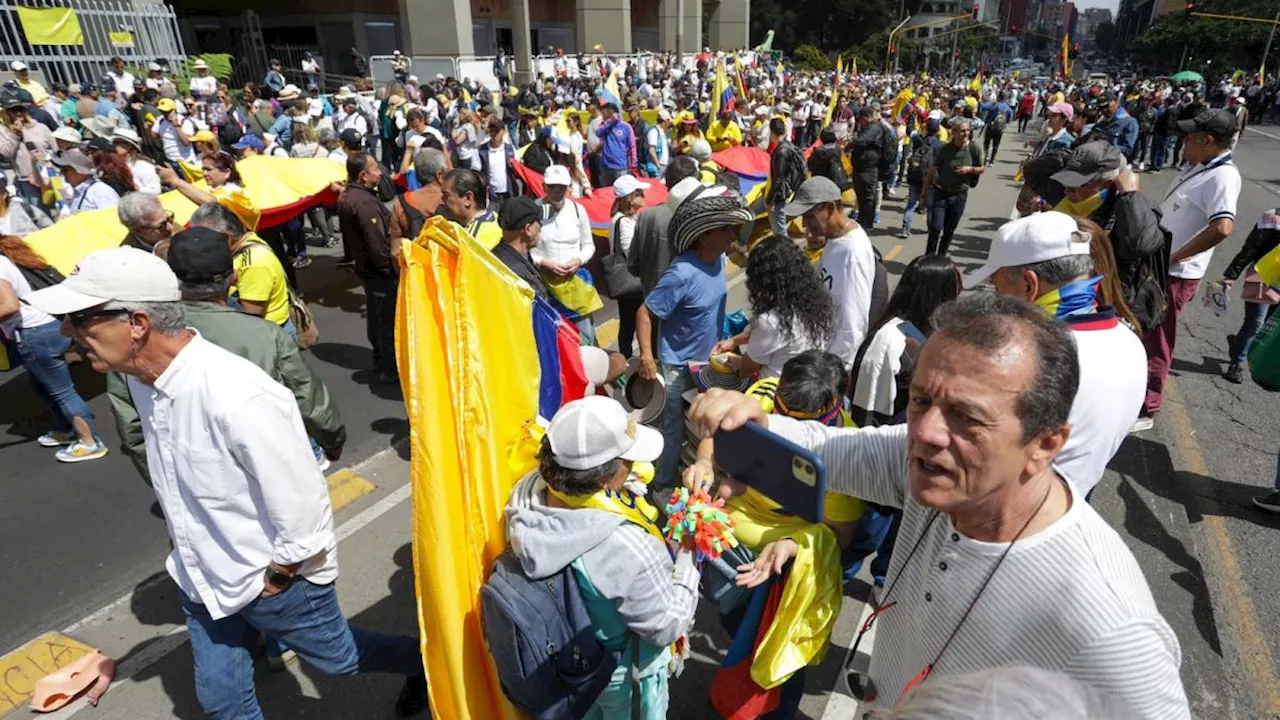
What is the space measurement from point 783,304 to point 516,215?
1.87 m

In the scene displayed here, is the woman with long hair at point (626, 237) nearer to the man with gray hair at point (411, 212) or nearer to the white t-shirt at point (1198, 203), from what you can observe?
the man with gray hair at point (411, 212)

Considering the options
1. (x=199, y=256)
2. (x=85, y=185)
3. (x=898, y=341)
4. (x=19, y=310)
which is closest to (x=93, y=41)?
(x=85, y=185)

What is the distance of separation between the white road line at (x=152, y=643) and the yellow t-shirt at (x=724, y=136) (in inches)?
349

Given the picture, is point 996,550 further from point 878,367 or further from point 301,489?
point 301,489

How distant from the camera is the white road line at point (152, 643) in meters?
3.20

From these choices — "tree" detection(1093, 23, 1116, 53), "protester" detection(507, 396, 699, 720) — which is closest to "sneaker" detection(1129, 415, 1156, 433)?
"protester" detection(507, 396, 699, 720)

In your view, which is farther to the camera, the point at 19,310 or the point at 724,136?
the point at 724,136

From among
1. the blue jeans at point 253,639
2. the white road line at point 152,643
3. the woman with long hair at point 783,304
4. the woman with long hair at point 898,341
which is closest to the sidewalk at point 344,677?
the white road line at point 152,643

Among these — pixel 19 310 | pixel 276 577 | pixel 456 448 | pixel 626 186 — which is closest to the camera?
pixel 456 448

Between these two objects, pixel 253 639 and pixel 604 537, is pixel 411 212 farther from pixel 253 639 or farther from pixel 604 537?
pixel 604 537

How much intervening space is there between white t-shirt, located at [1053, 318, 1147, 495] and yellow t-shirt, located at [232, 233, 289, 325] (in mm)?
4034

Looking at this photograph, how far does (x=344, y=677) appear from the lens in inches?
130

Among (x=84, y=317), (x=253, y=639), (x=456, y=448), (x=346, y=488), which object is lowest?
(x=346, y=488)

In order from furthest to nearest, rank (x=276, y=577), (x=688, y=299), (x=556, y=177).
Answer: (x=556, y=177) < (x=688, y=299) < (x=276, y=577)
